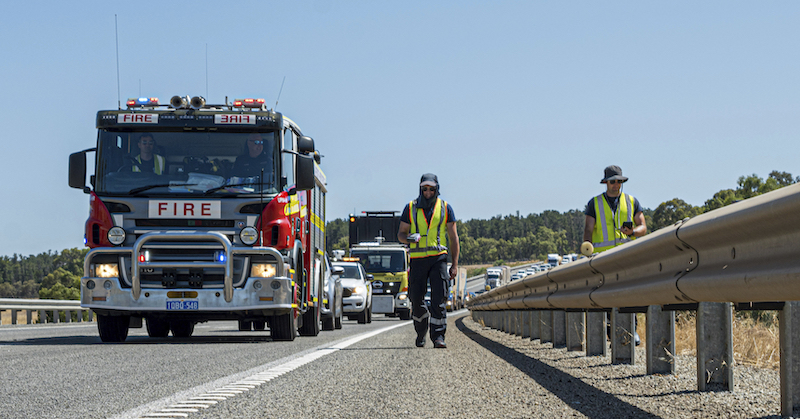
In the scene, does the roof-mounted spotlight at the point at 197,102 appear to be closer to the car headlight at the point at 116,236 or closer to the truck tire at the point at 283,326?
the car headlight at the point at 116,236

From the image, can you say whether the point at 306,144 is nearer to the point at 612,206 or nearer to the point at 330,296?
the point at 612,206

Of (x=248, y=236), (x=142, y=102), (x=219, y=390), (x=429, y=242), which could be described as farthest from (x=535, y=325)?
(x=219, y=390)

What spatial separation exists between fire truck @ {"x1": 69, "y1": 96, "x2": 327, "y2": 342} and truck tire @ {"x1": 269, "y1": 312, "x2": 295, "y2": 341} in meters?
0.01

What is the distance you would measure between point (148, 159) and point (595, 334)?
6.11 m

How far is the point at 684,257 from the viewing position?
446 centimetres

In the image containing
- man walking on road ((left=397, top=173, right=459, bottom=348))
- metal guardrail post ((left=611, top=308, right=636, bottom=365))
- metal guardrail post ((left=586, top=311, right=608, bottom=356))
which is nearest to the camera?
metal guardrail post ((left=611, top=308, right=636, bottom=365))

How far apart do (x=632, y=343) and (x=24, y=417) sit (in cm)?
434

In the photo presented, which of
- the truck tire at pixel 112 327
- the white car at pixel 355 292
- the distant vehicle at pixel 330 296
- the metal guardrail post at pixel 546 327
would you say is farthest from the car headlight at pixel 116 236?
the white car at pixel 355 292

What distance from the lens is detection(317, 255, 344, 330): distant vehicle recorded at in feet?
50.3

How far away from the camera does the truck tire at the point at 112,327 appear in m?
11.2

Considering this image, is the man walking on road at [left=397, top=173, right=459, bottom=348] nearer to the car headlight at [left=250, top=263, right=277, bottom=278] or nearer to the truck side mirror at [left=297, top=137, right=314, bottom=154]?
the car headlight at [left=250, top=263, right=277, bottom=278]

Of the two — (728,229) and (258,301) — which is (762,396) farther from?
(258,301)

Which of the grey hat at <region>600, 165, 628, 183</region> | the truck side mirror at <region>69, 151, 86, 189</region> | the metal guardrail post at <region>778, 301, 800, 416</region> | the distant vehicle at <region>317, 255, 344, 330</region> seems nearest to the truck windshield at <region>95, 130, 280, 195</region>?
the truck side mirror at <region>69, 151, 86, 189</region>

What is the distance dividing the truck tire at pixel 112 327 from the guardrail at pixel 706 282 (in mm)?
6064
